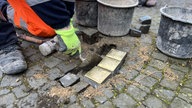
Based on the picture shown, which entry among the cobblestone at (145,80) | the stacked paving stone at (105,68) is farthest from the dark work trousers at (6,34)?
the cobblestone at (145,80)

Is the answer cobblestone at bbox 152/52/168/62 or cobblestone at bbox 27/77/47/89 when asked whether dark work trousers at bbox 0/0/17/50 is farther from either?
cobblestone at bbox 152/52/168/62

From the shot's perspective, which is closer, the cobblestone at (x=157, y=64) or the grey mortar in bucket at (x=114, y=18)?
the cobblestone at (x=157, y=64)

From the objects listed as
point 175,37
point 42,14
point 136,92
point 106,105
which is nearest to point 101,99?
point 106,105

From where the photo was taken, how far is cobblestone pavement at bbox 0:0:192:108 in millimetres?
2299

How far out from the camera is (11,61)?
263 cm

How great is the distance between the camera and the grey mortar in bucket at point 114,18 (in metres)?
3.29


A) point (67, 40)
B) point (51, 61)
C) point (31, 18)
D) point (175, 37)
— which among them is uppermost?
point (31, 18)

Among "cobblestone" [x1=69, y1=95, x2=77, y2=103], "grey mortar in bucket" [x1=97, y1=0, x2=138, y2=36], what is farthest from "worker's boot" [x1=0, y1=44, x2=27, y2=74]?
"grey mortar in bucket" [x1=97, y1=0, x2=138, y2=36]

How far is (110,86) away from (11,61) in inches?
50.6

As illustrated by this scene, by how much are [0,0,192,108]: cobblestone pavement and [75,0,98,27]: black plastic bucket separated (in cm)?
70

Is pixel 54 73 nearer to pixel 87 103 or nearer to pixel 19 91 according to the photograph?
pixel 19 91

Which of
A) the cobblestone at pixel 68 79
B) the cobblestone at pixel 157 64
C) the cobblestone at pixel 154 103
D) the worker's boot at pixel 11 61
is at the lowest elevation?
the cobblestone at pixel 154 103

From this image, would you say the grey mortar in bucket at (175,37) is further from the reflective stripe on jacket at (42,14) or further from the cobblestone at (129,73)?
the reflective stripe on jacket at (42,14)

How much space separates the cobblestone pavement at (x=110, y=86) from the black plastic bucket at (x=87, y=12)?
70 centimetres
